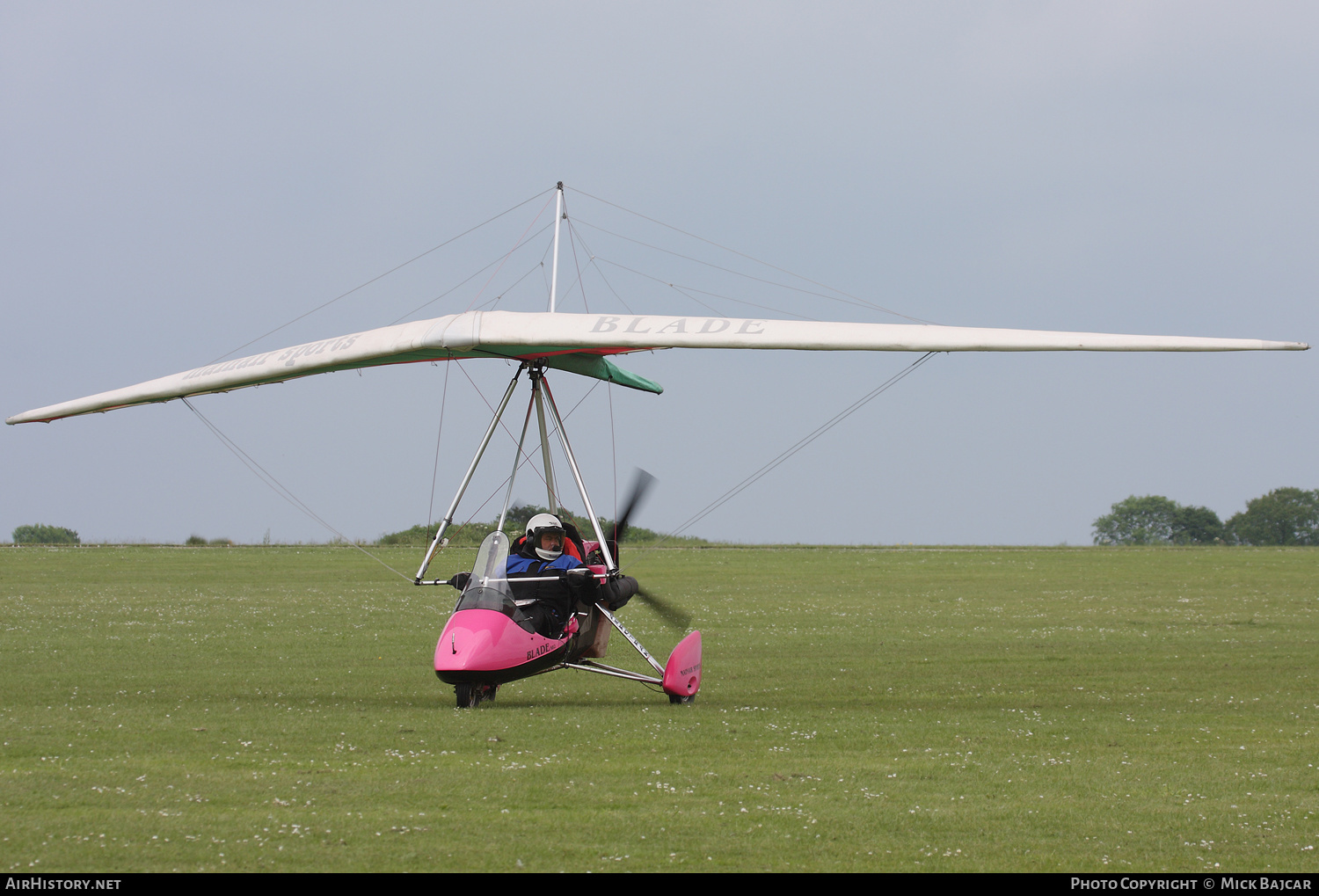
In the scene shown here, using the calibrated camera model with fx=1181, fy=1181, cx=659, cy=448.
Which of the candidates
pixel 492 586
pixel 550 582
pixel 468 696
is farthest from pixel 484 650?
pixel 550 582

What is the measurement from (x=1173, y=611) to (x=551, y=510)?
14.5 metres

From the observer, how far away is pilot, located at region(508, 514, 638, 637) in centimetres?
1177

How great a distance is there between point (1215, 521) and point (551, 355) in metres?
85.6

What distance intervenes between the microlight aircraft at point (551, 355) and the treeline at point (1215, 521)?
262 feet

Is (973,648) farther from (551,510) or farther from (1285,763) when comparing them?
(1285,763)

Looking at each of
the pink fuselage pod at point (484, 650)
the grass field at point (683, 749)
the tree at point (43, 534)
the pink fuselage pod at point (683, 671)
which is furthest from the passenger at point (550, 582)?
the tree at point (43, 534)

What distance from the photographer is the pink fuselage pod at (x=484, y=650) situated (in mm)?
10836

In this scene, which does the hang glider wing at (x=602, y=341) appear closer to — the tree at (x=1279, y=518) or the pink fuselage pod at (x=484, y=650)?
the pink fuselage pod at (x=484, y=650)

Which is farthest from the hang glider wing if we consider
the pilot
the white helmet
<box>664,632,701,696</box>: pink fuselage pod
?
<box>664,632,701,696</box>: pink fuselage pod

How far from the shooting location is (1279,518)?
8794 cm

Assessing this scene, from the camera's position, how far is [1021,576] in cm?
3303

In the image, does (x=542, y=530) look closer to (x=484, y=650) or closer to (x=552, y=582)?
(x=552, y=582)
